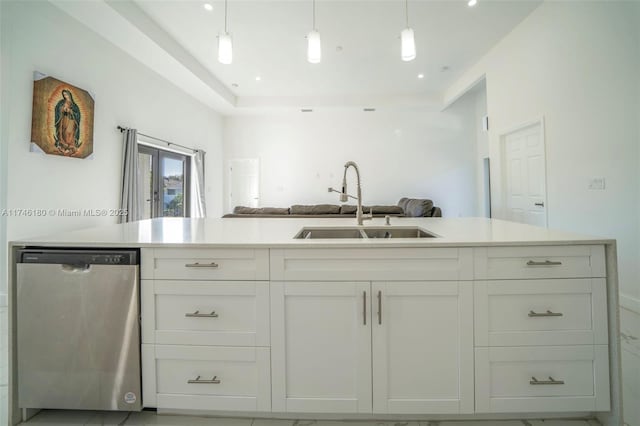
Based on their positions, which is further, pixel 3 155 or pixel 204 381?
pixel 3 155

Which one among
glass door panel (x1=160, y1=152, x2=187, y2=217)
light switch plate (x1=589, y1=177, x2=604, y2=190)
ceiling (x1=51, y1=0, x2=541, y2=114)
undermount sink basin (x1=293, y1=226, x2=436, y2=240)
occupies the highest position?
ceiling (x1=51, y1=0, x2=541, y2=114)

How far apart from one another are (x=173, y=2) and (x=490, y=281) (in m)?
3.98

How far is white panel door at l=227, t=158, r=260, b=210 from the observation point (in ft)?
23.1

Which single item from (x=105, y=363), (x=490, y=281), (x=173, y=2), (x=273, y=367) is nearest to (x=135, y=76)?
(x=173, y=2)

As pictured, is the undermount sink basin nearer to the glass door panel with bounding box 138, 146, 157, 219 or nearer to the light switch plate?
the light switch plate

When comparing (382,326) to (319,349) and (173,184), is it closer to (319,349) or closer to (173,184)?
(319,349)

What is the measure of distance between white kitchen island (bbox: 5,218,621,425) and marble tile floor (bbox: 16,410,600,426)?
73mm

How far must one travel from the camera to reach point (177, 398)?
1.23m

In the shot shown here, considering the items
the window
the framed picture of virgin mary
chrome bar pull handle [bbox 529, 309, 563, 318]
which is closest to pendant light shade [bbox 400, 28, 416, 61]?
chrome bar pull handle [bbox 529, 309, 563, 318]

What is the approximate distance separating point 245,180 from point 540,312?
21.7ft

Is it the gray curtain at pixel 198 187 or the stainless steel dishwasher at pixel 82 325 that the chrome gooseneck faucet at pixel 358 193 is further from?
the gray curtain at pixel 198 187

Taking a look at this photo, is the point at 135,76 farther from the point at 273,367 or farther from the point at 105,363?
the point at 273,367

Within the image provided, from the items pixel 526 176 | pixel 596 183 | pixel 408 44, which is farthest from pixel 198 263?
pixel 526 176

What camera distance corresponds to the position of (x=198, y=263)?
1.22 m
